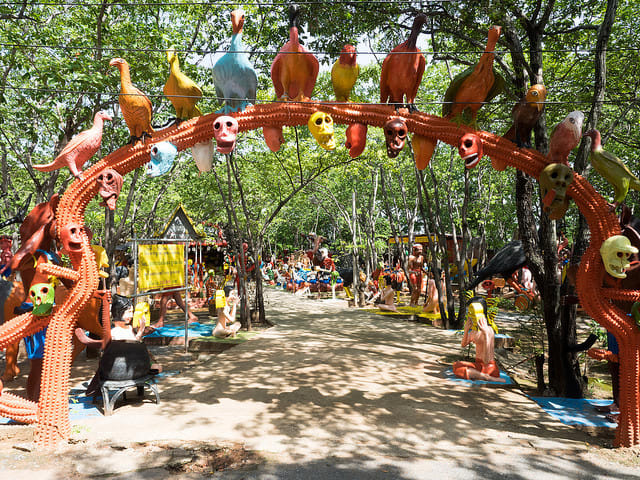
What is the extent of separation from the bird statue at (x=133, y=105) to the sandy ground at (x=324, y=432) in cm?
342

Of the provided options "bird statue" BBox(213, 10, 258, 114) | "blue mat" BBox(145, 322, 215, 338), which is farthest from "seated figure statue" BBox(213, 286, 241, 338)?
"bird statue" BBox(213, 10, 258, 114)

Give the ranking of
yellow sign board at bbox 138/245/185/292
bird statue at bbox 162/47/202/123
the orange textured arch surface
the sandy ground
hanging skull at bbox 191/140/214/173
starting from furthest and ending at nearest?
yellow sign board at bbox 138/245/185/292
hanging skull at bbox 191/140/214/173
bird statue at bbox 162/47/202/123
the orange textured arch surface
the sandy ground

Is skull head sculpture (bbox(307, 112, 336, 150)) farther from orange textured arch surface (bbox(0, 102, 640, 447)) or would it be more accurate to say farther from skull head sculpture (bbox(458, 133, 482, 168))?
skull head sculpture (bbox(458, 133, 482, 168))

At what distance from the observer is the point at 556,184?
4422 millimetres

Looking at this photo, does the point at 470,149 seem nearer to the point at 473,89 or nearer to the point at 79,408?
the point at 473,89

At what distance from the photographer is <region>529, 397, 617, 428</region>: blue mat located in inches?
193

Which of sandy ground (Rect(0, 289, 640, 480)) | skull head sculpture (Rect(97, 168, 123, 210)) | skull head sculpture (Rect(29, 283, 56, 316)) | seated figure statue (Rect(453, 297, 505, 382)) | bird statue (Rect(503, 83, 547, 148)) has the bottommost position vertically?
sandy ground (Rect(0, 289, 640, 480))

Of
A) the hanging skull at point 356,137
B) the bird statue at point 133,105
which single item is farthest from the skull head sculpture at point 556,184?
the bird statue at point 133,105

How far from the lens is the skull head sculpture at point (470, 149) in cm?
444

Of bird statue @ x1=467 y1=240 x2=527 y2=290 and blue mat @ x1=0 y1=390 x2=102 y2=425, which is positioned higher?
bird statue @ x1=467 y1=240 x2=527 y2=290

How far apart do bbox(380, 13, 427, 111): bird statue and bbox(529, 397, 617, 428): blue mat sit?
4294 mm

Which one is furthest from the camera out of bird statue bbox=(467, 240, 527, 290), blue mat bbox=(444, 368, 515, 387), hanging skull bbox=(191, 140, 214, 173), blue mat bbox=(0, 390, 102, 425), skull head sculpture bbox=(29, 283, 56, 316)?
bird statue bbox=(467, 240, 527, 290)

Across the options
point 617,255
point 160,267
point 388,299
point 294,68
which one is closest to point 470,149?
point 617,255

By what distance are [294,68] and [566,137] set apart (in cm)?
309
